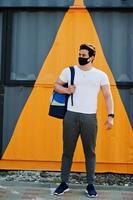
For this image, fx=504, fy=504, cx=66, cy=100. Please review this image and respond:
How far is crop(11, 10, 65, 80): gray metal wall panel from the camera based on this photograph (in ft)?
23.8

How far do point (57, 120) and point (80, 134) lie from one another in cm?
95

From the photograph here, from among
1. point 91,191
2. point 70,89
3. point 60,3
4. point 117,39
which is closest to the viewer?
point 70,89

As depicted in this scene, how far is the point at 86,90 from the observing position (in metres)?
6.15

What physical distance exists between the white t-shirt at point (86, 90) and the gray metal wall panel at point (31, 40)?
1202mm

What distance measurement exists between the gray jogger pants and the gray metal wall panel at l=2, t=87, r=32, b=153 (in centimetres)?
122

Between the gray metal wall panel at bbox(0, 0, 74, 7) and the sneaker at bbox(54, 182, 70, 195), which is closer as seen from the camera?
the sneaker at bbox(54, 182, 70, 195)

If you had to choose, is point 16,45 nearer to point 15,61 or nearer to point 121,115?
point 15,61

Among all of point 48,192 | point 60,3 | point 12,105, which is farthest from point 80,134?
point 60,3

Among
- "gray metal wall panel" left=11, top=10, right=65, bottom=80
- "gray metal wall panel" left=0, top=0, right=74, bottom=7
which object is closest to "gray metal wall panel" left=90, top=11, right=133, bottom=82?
"gray metal wall panel" left=0, top=0, right=74, bottom=7

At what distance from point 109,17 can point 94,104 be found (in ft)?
5.31

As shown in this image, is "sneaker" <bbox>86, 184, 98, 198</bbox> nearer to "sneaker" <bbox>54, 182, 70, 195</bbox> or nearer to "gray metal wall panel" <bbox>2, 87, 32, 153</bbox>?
"sneaker" <bbox>54, 182, 70, 195</bbox>

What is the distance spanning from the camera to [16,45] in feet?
24.1

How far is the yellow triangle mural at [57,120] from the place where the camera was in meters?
7.12

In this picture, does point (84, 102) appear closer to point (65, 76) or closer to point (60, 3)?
point (65, 76)
